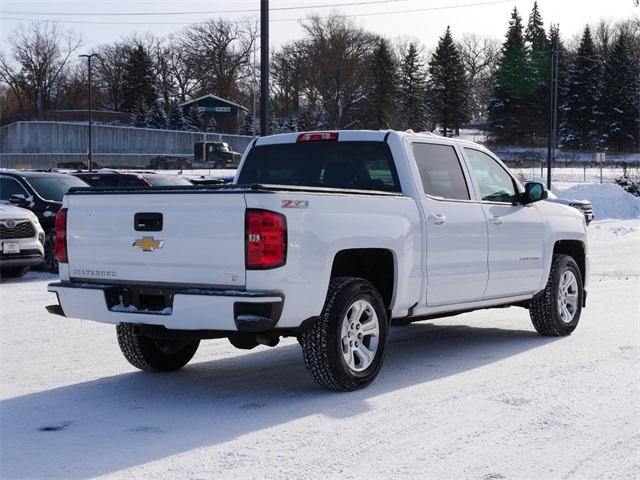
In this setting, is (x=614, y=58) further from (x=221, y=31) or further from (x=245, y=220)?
(x=245, y=220)

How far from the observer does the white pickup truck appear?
608cm

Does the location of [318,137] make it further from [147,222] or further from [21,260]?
[21,260]

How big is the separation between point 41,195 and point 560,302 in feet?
33.7

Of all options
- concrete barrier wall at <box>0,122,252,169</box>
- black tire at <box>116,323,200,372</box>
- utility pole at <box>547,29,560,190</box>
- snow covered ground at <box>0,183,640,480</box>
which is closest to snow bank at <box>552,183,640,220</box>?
utility pole at <box>547,29,560,190</box>

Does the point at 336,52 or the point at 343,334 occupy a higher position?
the point at 336,52

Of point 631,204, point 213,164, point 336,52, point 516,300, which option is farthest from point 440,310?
point 336,52

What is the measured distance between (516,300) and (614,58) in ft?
306

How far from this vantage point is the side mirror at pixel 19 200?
15.8 meters

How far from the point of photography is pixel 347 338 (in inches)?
266

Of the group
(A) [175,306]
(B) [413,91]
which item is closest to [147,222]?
(A) [175,306]

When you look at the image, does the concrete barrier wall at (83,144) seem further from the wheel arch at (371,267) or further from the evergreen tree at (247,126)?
the wheel arch at (371,267)

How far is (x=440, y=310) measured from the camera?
7.81 m

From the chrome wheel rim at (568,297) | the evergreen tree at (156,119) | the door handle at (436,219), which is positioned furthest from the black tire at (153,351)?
the evergreen tree at (156,119)

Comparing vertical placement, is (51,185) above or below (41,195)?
above
